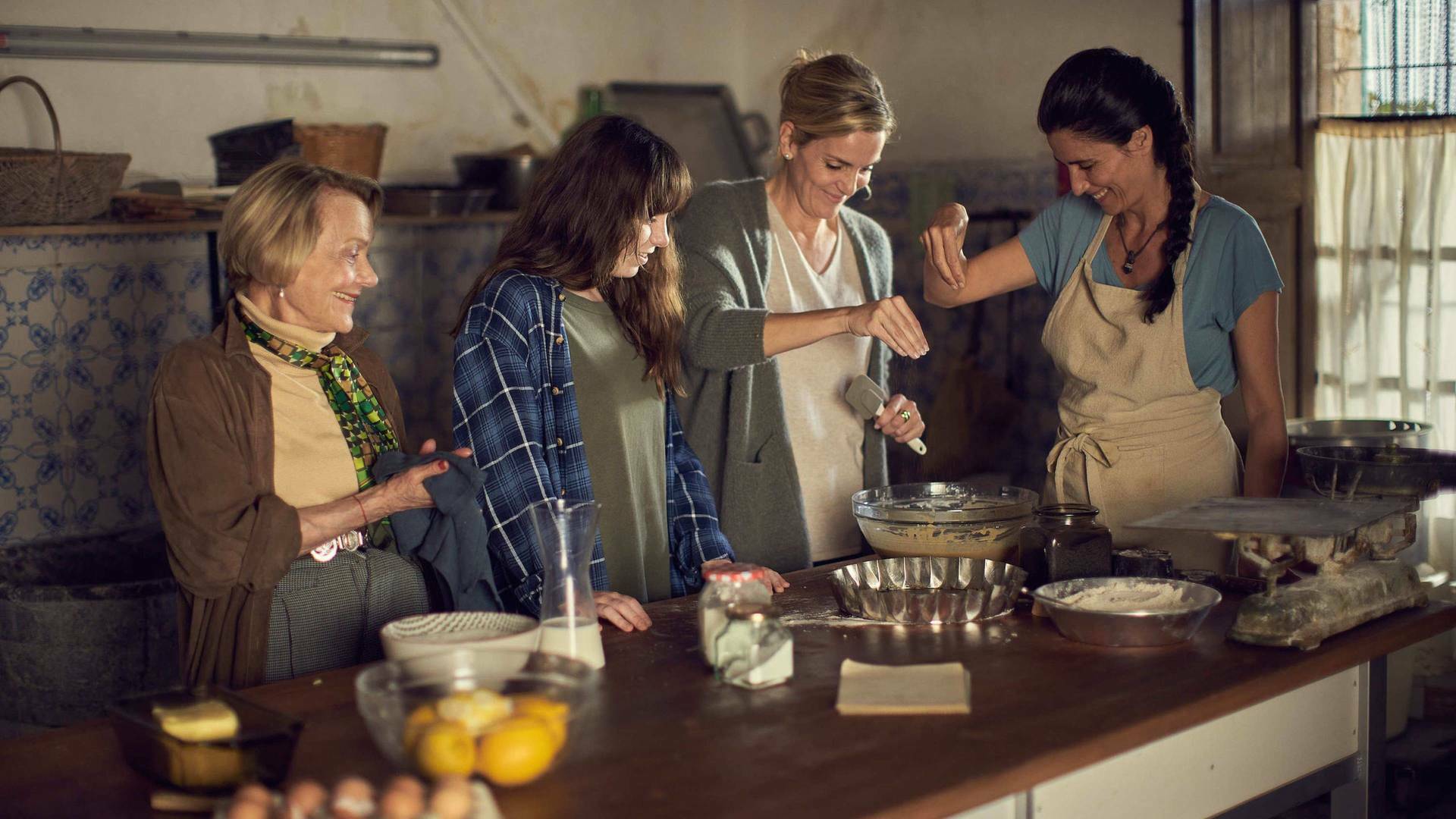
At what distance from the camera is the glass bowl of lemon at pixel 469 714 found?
5.41 ft

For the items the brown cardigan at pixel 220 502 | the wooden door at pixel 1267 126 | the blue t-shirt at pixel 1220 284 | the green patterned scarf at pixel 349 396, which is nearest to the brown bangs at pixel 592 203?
the green patterned scarf at pixel 349 396

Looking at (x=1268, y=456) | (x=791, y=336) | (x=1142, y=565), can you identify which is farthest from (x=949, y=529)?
(x=1268, y=456)

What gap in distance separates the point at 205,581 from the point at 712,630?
2.95 feet

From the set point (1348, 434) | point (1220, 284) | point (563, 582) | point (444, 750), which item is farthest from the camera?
point (1348, 434)

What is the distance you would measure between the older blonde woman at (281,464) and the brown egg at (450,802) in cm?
96

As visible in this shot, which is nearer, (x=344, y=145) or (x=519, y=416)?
(x=519, y=416)

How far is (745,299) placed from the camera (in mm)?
3117

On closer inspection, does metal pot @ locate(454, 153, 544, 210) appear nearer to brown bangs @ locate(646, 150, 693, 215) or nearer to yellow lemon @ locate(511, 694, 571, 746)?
brown bangs @ locate(646, 150, 693, 215)

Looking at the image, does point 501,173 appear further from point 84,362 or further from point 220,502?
point 220,502

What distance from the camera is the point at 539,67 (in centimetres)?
600

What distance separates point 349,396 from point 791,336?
2.98 feet

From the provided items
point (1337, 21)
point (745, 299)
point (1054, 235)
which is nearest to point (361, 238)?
point (745, 299)

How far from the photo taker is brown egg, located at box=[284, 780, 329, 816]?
151 cm

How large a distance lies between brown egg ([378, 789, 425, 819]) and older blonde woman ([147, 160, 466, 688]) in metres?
0.96
